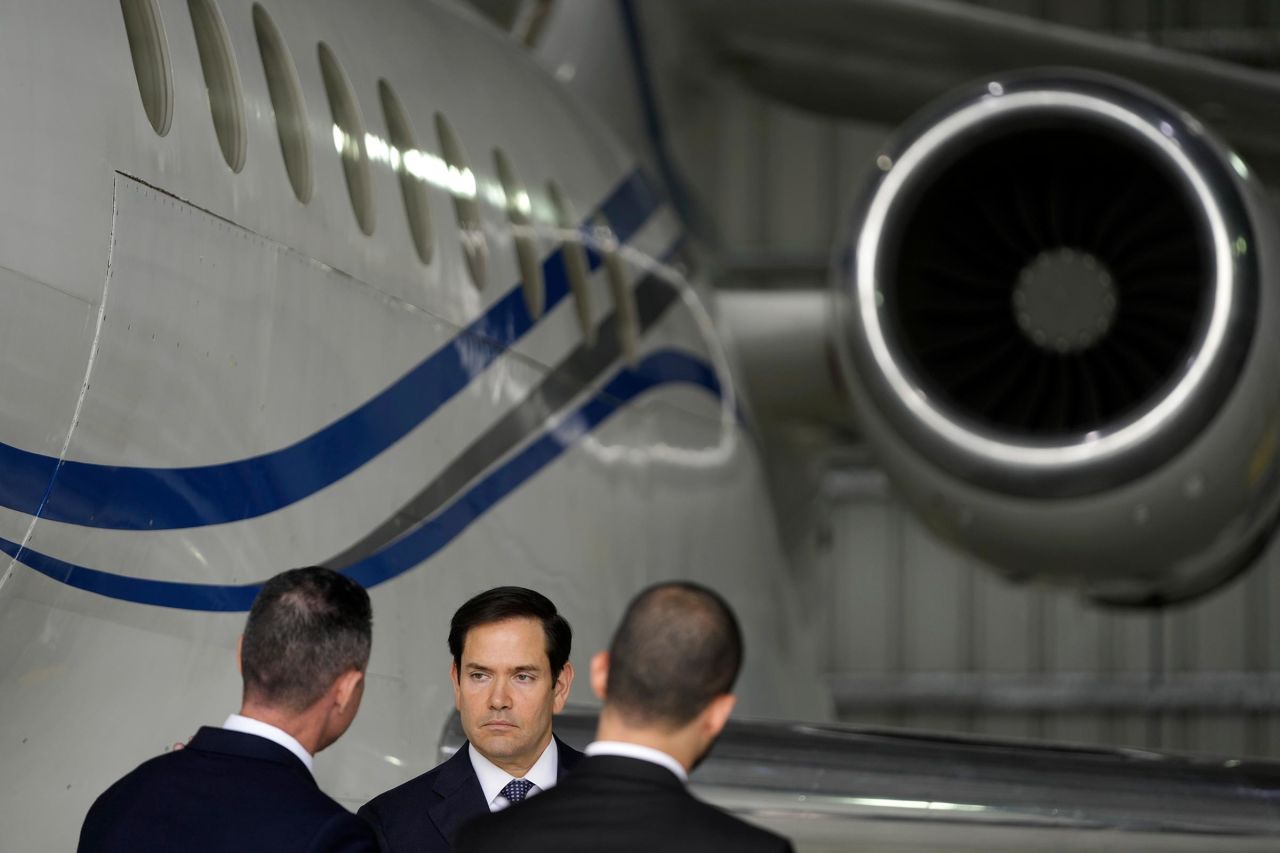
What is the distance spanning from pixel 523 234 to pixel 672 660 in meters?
3.06

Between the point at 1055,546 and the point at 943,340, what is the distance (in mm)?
771

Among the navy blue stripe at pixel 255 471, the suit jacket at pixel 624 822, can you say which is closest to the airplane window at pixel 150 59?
the navy blue stripe at pixel 255 471

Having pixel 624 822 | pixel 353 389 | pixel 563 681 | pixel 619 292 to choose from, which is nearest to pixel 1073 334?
pixel 619 292

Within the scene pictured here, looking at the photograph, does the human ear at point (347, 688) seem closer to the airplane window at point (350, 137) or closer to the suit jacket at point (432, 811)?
A: the suit jacket at point (432, 811)

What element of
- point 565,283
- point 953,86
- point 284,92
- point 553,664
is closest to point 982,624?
point 953,86

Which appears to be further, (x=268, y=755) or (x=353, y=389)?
(x=353, y=389)

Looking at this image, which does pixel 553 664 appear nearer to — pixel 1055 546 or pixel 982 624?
pixel 1055 546

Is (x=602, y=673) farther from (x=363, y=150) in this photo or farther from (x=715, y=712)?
(x=363, y=150)

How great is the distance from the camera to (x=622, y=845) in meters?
1.68

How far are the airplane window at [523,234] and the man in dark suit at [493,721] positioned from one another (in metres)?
2.43

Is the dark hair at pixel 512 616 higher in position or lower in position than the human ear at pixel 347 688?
higher

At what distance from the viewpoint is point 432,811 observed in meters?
2.16

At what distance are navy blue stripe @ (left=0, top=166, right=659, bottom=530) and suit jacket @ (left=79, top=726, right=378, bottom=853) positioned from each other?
0.51 meters

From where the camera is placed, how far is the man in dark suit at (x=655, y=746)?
1.68m
